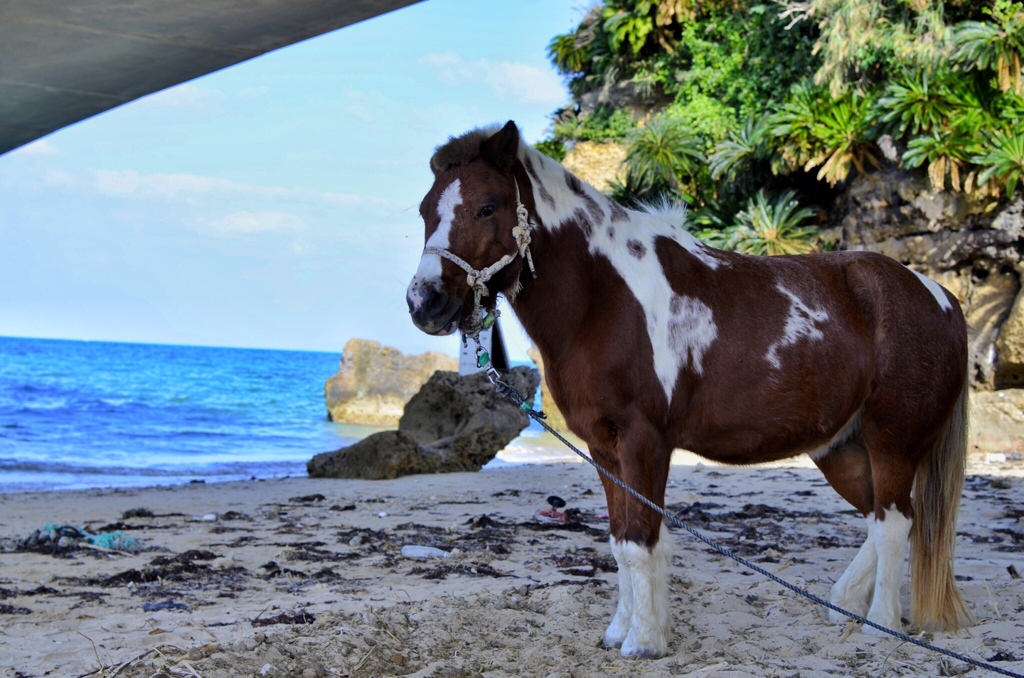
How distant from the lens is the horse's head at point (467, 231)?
2861 mm

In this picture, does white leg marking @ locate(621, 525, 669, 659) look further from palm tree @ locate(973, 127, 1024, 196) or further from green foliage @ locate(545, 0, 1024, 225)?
palm tree @ locate(973, 127, 1024, 196)

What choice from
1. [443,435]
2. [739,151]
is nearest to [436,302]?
[443,435]

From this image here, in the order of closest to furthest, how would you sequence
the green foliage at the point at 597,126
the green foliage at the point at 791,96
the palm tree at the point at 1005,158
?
the palm tree at the point at 1005,158 → the green foliage at the point at 791,96 → the green foliage at the point at 597,126

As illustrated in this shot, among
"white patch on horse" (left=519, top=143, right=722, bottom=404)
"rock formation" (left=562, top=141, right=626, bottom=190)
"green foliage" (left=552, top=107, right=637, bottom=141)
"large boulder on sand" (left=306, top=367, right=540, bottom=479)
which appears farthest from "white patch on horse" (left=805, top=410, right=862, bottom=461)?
"green foliage" (left=552, top=107, right=637, bottom=141)

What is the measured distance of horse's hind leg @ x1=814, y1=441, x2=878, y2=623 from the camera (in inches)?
141

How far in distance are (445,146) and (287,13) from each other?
3.18 meters

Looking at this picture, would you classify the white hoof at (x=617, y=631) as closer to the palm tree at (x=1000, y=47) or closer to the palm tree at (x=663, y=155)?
the palm tree at (x=1000, y=47)

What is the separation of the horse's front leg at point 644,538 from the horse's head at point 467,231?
0.74m

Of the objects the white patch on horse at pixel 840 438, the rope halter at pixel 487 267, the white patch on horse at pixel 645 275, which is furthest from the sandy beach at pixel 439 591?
the rope halter at pixel 487 267

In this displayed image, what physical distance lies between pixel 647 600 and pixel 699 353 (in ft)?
3.13

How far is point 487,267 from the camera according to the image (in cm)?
297

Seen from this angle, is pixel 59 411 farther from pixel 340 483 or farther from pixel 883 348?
pixel 883 348

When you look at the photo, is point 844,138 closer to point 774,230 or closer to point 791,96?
point 774,230

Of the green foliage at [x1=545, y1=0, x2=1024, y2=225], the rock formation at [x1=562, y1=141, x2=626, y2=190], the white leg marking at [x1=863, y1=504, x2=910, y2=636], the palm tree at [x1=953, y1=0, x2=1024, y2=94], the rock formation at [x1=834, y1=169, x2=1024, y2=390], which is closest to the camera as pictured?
the white leg marking at [x1=863, y1=504, x2=910, y2=636]
